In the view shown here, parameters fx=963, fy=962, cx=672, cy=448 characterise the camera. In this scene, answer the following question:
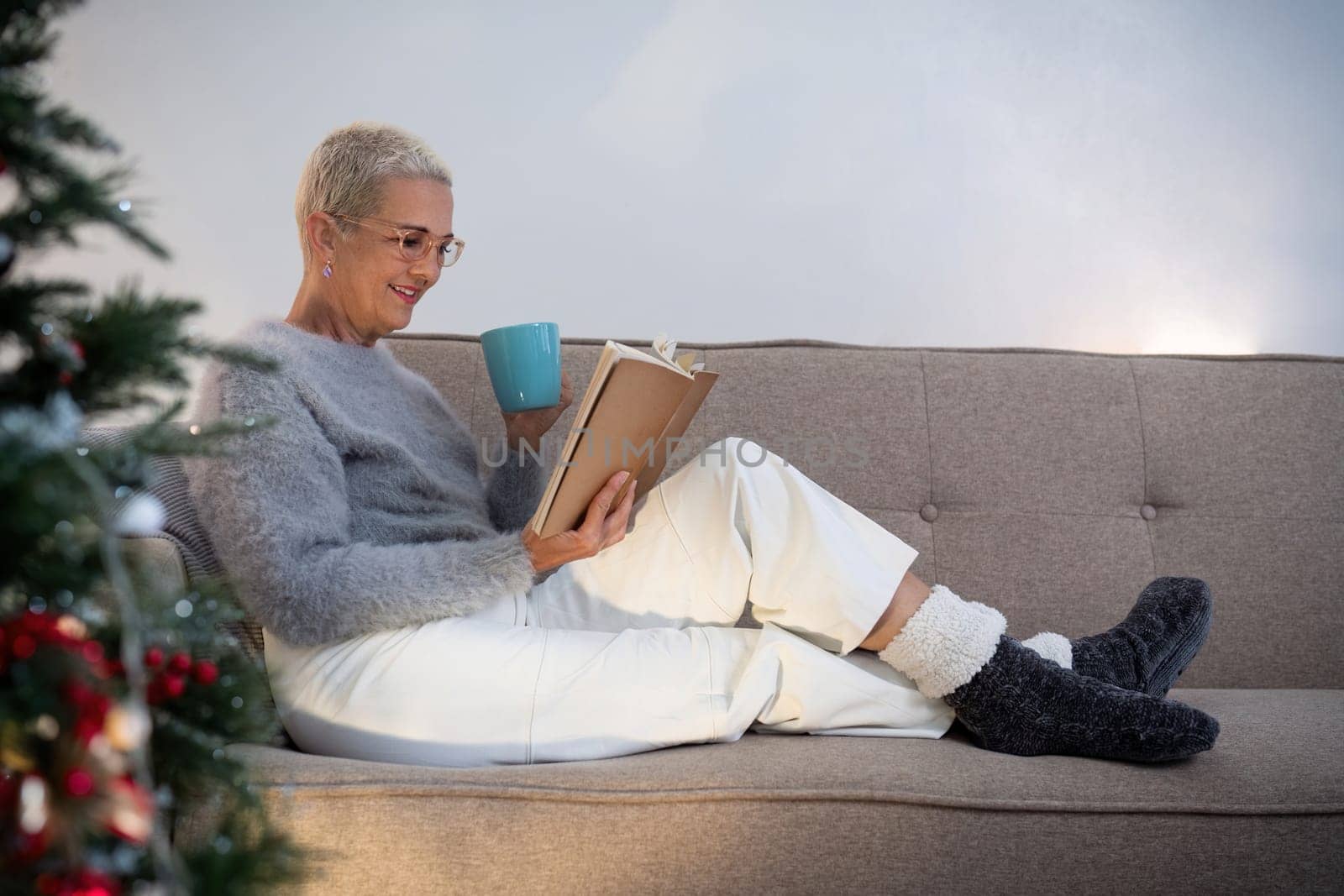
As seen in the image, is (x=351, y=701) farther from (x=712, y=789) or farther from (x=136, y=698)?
(x=136, y=698)

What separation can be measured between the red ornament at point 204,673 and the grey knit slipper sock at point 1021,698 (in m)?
0.81

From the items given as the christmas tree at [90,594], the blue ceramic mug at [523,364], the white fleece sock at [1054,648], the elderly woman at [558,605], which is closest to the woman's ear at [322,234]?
the elderly woman at [558,605]

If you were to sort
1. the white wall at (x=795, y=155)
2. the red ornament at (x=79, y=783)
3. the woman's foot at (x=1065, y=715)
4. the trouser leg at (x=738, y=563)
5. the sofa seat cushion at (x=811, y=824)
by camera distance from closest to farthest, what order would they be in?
the red ornament at (x=79, y=783) → the sofa seat cushion at (x=811, y=824) → the woman's foot at (x=1065, y=715) → the trouser leg at (x=738, y=563) → the white wall at (x=795, y=155)

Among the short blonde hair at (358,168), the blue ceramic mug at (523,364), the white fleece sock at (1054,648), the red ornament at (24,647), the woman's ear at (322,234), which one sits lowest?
the red ornament at (24,647)

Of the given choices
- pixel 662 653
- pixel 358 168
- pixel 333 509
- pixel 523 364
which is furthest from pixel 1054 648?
pixel 358 168

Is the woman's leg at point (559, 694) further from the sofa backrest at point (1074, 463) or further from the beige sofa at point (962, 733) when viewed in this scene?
the sofa backrest at point (1074, 463)

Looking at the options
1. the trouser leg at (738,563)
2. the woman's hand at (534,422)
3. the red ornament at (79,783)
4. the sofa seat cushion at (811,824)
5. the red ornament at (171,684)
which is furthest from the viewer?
the woman's hand at (534,422)

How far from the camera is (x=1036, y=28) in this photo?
218 cm

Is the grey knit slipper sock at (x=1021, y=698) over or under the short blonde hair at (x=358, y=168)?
under

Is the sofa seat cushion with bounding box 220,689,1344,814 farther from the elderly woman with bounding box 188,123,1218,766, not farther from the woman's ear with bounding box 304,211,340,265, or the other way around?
the woman's ear with bounding box 304,211,340,265

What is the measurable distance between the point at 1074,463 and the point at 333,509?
1209mm

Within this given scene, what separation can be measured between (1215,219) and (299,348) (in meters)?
2.00

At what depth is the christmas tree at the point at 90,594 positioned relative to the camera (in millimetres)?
405

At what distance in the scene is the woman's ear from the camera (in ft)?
4.53
